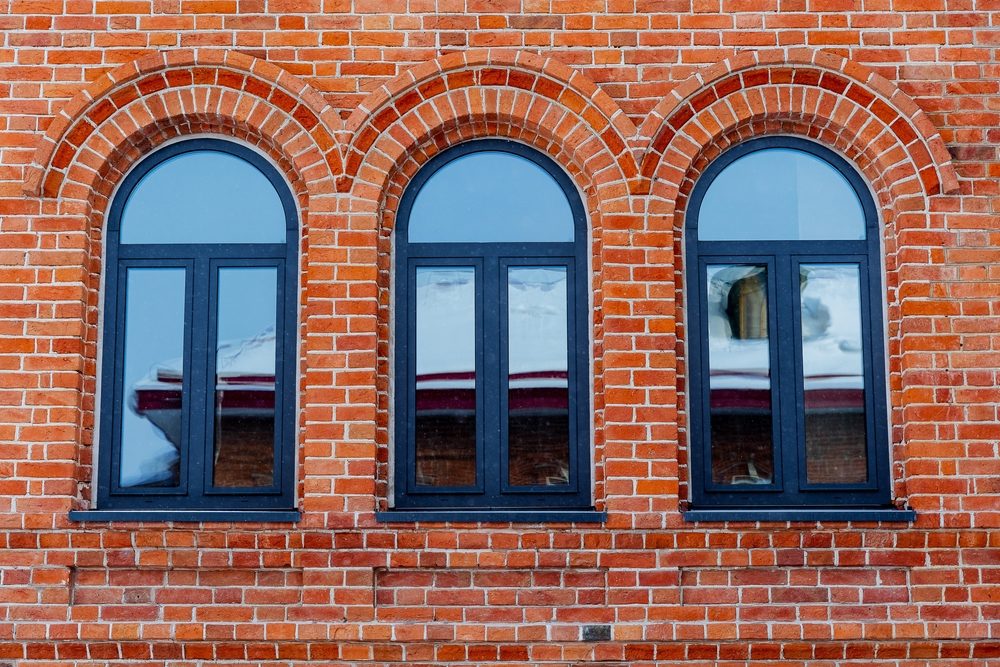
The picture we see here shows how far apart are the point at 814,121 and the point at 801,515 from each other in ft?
7.37

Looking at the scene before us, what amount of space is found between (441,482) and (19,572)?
7.69 ft

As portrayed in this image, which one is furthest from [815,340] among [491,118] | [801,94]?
[491,118]

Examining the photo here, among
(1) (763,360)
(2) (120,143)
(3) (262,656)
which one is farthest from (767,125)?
(3) (262,656)

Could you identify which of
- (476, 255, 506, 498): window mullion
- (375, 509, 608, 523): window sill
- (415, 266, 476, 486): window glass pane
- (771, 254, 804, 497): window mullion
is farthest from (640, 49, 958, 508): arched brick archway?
(415, 266, 476, 486): window glass pane

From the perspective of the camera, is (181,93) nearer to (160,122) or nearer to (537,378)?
(160,122)

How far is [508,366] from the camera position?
620cm

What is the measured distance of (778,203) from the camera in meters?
6.33

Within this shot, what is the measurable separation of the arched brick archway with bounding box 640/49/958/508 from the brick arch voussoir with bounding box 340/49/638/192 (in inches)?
8.0

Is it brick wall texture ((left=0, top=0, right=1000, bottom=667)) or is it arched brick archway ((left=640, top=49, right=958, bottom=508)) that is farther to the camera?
arched brick archway ((left=640, top=49, right=958, bottom=508))

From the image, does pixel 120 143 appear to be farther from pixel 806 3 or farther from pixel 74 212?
pixel 806 3

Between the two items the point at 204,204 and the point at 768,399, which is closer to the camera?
the point at 768,399

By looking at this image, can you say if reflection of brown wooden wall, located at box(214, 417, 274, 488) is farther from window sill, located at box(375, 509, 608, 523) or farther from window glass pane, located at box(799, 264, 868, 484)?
window glass pane, located at box(799, 264, 868, 484)

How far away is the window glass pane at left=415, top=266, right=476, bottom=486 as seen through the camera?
615 cm

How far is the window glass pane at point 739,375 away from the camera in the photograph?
614 centimetres
